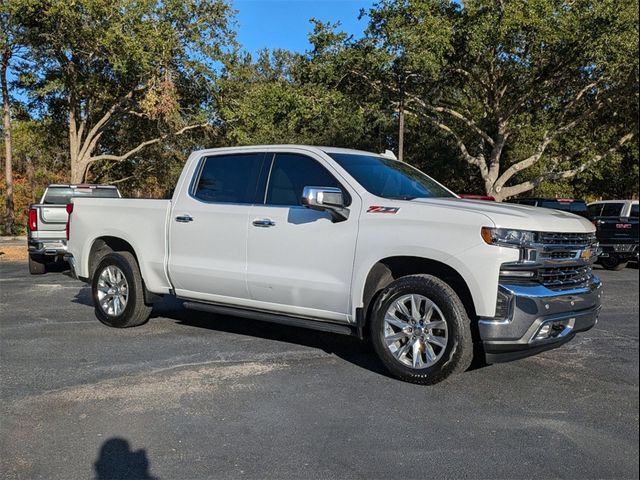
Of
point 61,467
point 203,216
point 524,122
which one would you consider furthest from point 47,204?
point 524,122

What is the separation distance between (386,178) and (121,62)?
18369 mm

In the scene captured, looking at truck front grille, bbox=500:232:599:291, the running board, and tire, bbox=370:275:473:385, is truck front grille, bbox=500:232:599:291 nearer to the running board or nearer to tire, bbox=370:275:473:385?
tire, bbox=370:275:473:385

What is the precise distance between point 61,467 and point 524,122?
94.4ft

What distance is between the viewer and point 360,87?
2594 cm

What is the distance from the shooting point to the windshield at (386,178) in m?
5.57

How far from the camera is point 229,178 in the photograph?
637 cm

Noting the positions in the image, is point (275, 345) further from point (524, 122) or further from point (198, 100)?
point (524, 122)

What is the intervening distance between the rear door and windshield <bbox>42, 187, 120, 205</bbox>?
6.88m

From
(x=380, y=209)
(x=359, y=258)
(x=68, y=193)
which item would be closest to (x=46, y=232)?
(x=68, y=193)

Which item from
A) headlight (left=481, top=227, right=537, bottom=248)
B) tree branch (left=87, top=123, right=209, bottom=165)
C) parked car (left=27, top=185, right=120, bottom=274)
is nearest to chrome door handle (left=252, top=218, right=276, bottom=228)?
headlight (left=481, top=227, right=537, bottom=248)

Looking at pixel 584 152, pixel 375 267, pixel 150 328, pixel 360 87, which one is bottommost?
pixel 150 328

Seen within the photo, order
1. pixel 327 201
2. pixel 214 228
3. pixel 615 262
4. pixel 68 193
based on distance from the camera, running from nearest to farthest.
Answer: pixel 327 201, pixel 214 228, pixel 615 262, pixel 68 193

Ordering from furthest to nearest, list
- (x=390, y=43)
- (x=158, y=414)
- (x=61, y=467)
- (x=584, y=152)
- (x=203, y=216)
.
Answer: (x=584, y=152) → (x=390, y=43) → (x=203, y=216) → (x=158, y=414) → (x=61, y=467)

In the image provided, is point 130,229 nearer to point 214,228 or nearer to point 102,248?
point 102,248
